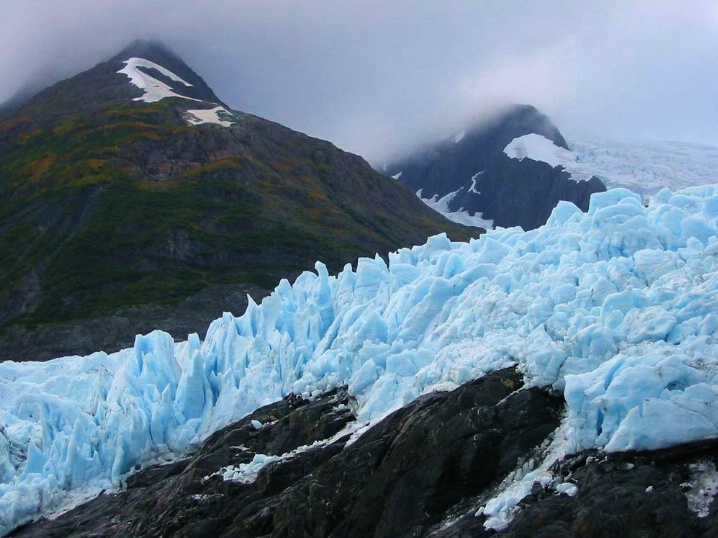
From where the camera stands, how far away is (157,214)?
356 ft

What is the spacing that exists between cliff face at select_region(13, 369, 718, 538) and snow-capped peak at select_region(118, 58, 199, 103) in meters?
128

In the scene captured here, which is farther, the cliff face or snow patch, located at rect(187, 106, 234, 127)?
snow patch, located at rect(187, 106, 234, 127)

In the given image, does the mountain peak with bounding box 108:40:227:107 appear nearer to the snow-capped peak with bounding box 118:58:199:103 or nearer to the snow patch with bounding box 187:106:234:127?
the snow-capped peak with bounding box 118:58:199:103

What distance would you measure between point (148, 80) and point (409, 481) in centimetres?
15532

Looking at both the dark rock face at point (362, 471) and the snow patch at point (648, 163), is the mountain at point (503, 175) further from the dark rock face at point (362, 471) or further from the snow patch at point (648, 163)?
the dark rock face at point (362, 471)

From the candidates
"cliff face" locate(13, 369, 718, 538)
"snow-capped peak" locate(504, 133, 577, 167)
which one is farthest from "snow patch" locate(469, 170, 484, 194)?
"cliff face" locate(13, 369, 718, 538)

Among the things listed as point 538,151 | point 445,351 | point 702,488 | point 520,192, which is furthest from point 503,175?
point 702,488

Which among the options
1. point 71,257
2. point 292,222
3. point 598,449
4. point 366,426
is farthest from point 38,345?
point 598,449

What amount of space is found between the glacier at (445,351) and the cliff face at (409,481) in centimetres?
75

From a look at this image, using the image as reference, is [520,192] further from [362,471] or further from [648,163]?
[362,471]

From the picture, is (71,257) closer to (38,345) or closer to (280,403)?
(38,345)

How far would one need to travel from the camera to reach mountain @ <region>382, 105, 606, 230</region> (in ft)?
516

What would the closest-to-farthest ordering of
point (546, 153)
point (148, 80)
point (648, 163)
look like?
1. point (648, 163)
2. point (148, 80)
3. point (546, 153)

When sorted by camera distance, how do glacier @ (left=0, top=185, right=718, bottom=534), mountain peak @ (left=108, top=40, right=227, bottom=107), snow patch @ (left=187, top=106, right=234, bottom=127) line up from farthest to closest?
mountain peak @ (left=108, top=40, right=227, bottom=107) → snow patch @ (left=187, top=106, right=234, bottom=127) → glacier @ (left=0, top=185, right=718, bottom=534)
